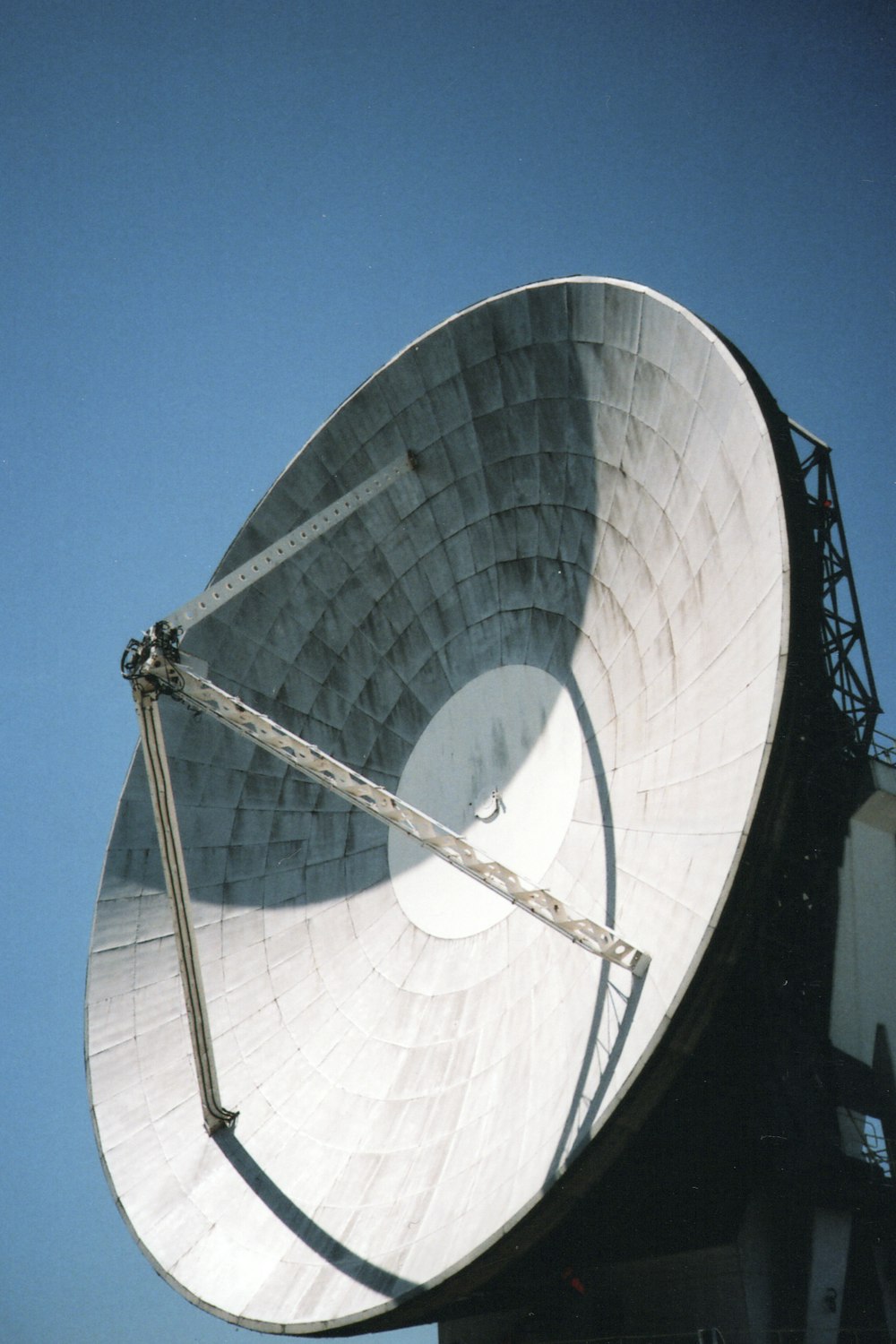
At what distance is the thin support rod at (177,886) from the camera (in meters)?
26.8

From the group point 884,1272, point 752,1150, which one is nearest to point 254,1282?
point 752,1150

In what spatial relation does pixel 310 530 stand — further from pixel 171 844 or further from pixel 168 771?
pixel 171 844

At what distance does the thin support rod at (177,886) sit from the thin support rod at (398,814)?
0.78 meters

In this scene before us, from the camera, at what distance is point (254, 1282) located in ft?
82.0

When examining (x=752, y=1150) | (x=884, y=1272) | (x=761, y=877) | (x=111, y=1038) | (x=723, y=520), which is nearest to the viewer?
(x=761, y=877)

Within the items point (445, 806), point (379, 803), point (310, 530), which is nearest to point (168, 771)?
point (379, 803)

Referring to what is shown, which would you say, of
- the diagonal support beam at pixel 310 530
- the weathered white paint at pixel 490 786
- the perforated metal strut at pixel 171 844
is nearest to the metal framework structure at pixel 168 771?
the perforated metal strut at pixel 171 844

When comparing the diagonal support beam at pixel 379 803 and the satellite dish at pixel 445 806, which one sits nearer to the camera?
the satellite dish at pixel 445 806

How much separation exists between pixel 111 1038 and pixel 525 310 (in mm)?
19322

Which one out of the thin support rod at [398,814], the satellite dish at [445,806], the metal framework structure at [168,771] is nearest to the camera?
the satellite dish at [445,806]

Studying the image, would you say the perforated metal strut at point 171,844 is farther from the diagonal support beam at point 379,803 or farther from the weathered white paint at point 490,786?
the weathered white paint at point 490,786

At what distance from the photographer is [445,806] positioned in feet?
99.6

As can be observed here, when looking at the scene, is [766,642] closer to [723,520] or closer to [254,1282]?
[723,520]

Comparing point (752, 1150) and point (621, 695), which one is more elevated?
point (621, 695)
